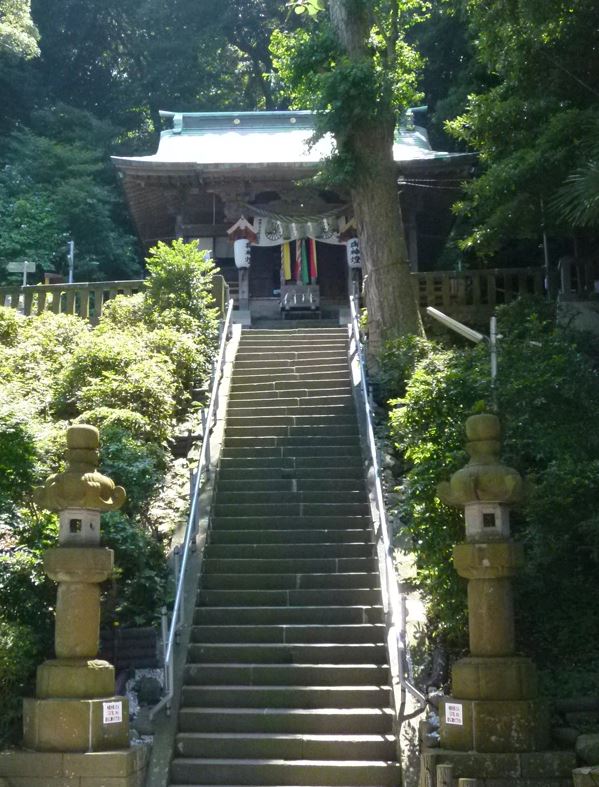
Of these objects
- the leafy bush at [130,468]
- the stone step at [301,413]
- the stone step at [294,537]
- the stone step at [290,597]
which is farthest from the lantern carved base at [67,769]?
the stone step at [301,413]

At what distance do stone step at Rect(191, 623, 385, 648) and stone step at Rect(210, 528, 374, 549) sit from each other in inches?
58.4

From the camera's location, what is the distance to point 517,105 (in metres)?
14.8

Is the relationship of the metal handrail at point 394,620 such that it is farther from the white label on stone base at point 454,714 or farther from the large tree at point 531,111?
the large tree at point 531,111

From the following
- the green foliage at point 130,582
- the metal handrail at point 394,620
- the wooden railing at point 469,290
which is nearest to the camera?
the metal handrail at point 394,620

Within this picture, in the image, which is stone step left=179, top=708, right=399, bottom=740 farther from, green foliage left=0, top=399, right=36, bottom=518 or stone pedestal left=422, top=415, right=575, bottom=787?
green foliage left=0, top=399, right=36, bottom=518

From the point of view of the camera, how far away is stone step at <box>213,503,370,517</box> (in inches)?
432

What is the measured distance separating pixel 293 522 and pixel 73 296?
876cm

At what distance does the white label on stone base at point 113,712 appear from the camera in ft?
23.4

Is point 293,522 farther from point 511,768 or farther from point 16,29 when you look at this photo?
point 16,29

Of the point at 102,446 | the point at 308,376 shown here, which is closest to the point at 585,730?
the point at 102,446

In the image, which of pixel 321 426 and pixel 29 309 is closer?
pixel 321 426

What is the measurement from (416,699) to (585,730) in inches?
52.6

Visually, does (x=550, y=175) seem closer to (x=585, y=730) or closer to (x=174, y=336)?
(x=174, y=336)

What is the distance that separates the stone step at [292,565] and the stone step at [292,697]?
5.85 ft
